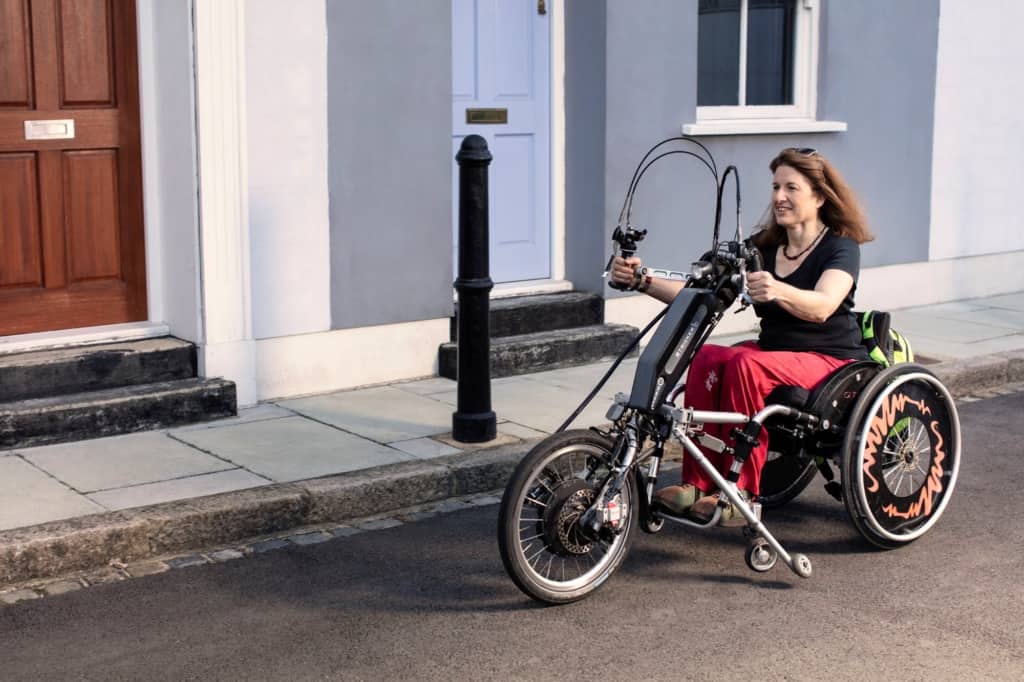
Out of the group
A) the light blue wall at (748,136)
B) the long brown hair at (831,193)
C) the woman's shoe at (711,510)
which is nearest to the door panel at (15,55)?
the light blue wall at (748,136)

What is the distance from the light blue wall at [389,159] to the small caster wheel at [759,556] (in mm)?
3259

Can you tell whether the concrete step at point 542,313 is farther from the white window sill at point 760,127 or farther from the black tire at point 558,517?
the black tire at point 558,517

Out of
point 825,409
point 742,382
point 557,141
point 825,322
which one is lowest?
point 825,409

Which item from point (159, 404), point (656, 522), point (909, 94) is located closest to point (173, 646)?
point (656, 522)

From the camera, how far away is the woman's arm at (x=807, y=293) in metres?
4.84

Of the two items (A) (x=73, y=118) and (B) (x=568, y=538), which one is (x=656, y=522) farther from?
(A) (x=73, y=118)

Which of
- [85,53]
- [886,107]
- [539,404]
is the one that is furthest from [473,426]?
[886,107]

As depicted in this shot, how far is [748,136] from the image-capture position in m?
9.36

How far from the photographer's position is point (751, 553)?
16.3 feet

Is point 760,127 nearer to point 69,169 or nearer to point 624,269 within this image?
point 69,169

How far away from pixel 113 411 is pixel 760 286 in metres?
3.24

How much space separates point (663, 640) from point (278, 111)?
3.85m

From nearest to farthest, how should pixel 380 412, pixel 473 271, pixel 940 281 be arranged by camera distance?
1. pixel 473 271
2. pixel 380 412
3. pixel 940 281

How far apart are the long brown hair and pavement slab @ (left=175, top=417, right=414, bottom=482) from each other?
2.11 meters
